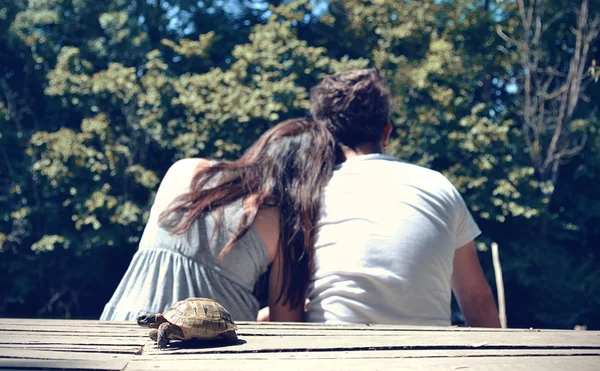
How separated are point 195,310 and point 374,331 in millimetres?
434

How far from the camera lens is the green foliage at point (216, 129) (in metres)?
11.3

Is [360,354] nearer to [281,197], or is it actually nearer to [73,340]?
[73,340]

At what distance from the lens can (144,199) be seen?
1166 cm

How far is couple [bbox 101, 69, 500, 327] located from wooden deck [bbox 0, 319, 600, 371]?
494 mm

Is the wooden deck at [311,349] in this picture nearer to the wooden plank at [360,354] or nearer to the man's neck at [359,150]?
the wooden plank at [360,354]

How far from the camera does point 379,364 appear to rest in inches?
45.3

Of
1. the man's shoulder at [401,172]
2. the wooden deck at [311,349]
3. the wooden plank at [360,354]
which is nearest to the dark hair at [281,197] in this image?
the man's shoulder at [401,172]

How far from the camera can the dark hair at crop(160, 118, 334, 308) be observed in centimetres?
225

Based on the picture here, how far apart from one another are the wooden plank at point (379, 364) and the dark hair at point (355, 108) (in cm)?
149

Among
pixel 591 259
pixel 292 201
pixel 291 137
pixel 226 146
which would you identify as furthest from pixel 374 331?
pixel 591 259

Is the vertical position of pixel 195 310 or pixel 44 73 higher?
pixel 44 73

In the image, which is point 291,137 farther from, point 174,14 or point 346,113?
point 174,14

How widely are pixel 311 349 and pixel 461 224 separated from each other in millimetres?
1318

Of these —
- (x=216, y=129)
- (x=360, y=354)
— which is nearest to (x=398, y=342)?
(x=360, y=354)
